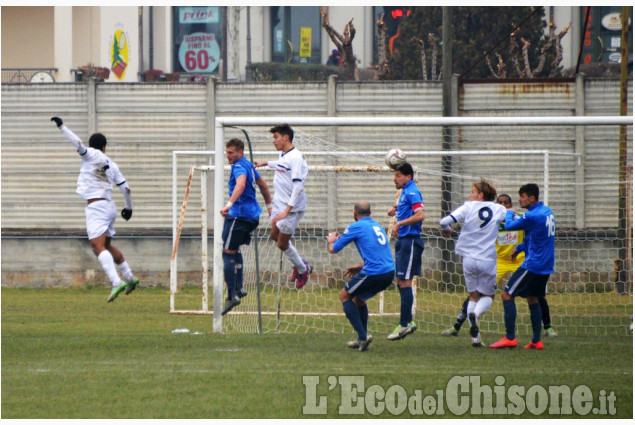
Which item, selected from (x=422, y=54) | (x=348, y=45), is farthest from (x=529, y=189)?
(x=422, y=54)

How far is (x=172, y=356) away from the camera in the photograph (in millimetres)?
9172

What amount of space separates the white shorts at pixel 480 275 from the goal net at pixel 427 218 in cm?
181

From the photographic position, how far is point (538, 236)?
10.0m

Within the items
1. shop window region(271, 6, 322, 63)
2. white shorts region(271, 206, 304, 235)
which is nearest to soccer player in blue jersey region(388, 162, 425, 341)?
white shorts region(271, 206, 304, 235)

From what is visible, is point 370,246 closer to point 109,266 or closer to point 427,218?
point 109,266

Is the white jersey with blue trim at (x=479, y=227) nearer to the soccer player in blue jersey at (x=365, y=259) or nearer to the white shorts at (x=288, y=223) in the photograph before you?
the soccer player in blue jersey at (x=365, y=259)

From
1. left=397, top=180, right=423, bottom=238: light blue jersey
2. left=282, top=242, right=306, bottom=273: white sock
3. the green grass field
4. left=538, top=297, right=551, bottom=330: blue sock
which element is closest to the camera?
the green grass field

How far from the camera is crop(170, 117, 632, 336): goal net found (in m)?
12.9

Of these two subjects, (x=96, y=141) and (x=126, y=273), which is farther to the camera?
(x=126, y=273)

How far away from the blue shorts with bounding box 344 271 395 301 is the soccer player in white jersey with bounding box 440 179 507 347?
1.12 m

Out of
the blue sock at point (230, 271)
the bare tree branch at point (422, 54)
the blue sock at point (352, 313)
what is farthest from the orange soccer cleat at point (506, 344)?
the bare tree branch at point (422, 54)

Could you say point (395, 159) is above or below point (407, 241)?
above

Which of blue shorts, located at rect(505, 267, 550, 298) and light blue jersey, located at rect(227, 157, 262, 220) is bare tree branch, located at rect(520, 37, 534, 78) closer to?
light blue jersey, located at rect(227, 157, 262, 220)

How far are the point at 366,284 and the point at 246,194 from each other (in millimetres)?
2688
